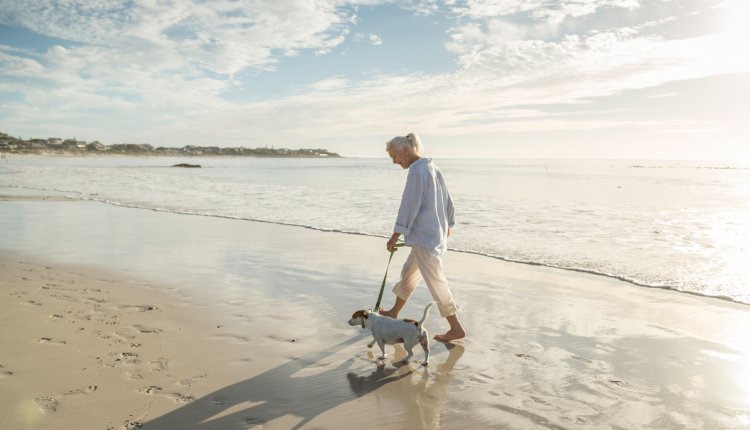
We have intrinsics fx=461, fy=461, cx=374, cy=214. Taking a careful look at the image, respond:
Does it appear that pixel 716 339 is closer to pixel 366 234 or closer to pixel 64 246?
pixel 366 234

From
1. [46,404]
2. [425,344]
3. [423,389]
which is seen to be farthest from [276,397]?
[46,404]

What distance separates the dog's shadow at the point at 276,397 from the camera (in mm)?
3467

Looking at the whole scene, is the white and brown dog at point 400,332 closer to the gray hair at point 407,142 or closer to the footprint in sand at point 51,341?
the gray hair at point 407,142

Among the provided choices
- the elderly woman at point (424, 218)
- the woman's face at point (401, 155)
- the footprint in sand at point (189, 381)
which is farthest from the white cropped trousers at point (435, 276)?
the footprint in sand at point (189, 381)

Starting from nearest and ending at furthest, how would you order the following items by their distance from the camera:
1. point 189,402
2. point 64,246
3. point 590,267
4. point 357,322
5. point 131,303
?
point 189,402
point 357,322
point 131,303
point 590,267
point 64,246

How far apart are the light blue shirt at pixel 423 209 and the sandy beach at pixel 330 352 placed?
4.05ft

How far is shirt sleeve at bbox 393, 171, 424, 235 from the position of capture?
16.5 feet

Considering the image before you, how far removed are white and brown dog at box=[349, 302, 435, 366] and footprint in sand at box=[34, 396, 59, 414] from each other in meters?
2.77

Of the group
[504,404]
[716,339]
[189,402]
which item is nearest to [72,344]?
[189,402]

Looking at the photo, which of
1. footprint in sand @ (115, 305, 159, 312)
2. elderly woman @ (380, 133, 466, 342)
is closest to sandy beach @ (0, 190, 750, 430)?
footprint in sand @ (115, 305, 159, 312)

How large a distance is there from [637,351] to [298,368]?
3.69 m

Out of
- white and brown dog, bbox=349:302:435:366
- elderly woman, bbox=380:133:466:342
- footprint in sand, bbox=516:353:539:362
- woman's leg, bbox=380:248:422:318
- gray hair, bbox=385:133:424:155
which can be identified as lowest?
footprint in sand, bbox=516:353:539:362

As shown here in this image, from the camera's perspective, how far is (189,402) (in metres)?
3.71

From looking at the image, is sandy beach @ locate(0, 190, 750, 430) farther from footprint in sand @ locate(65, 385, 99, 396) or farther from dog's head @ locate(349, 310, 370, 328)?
dog's head @ locate(349, 310, 370, 328)
